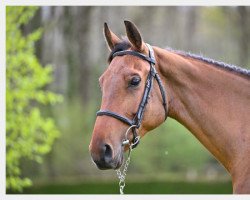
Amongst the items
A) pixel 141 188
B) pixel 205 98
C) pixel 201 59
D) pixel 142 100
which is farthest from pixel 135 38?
pixel 141 188

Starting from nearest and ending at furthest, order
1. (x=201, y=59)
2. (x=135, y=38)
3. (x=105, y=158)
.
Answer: (x=105, y=158), (x=135, y=38), (x=201, y=59)

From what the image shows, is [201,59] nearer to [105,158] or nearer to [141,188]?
[105,158]

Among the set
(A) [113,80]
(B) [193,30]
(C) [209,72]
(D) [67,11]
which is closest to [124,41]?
(A) [113,80]

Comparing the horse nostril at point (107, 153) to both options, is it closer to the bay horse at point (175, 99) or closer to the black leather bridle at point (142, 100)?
the bay horse at point (175, 99)

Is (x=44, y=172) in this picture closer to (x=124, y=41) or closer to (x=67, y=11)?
(x=67, y=11)

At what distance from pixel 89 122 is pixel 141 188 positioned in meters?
2.81

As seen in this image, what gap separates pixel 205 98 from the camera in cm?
394

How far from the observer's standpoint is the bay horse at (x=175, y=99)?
144 inches

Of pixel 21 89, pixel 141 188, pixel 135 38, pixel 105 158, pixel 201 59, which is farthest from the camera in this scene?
pixel 141 188

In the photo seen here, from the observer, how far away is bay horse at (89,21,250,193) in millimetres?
3650

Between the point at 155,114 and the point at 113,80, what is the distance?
414mm

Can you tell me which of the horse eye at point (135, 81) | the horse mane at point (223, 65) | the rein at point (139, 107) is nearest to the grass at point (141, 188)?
the horse mane at point (223, 65)

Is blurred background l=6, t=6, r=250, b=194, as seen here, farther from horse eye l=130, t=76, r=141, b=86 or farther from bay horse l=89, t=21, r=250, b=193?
horse eye l=130, t=76, r=141, b=86

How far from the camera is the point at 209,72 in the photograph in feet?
13.1
